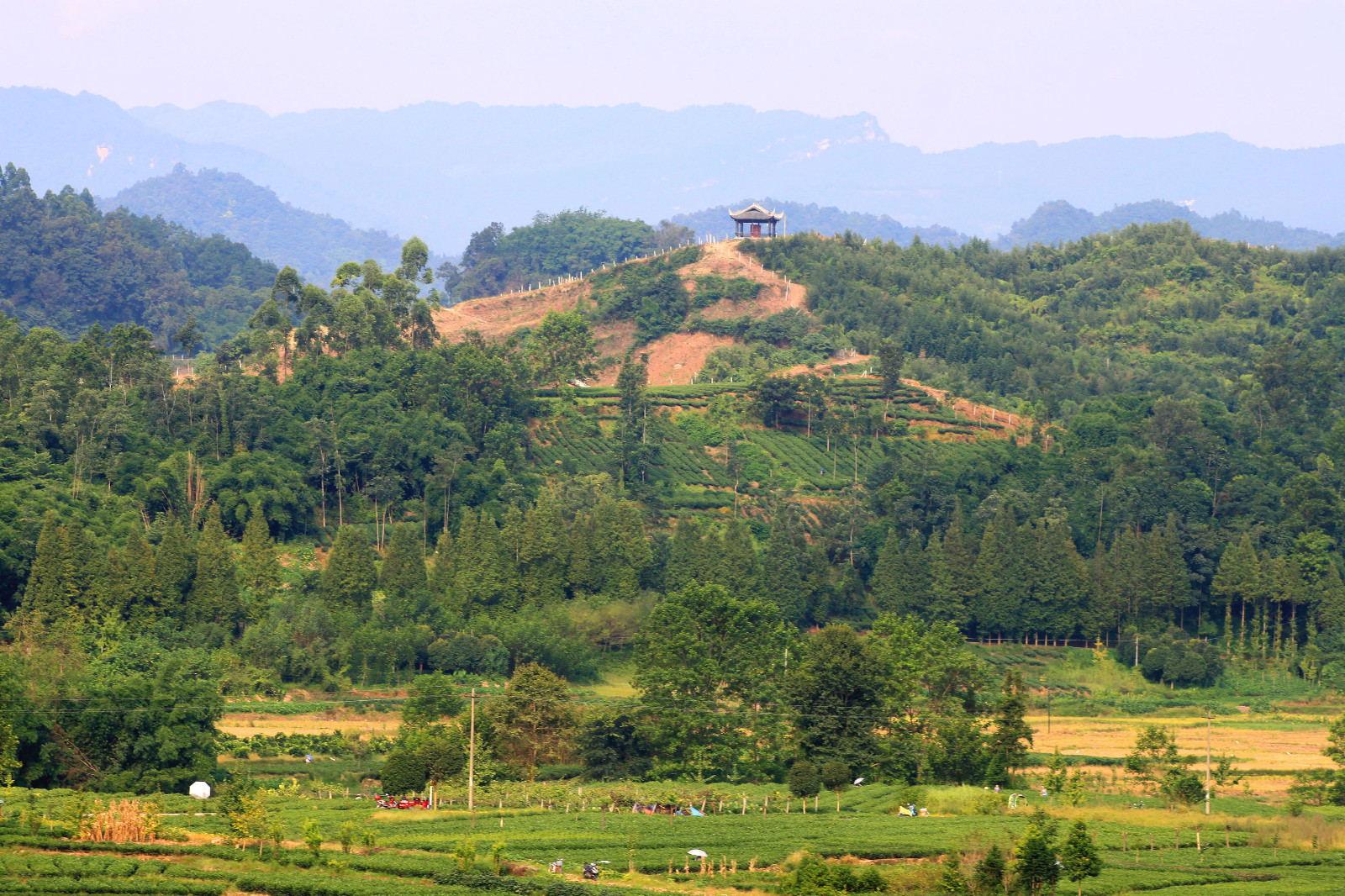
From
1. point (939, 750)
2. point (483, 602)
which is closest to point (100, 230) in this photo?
point (483, 602)

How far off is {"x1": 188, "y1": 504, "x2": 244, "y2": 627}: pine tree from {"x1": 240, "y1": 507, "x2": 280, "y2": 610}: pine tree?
2.45 ft

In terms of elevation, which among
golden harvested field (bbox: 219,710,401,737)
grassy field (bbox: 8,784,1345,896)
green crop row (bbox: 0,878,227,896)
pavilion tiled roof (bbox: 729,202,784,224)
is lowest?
golden harvested field (bbox: 219,710,401,737)

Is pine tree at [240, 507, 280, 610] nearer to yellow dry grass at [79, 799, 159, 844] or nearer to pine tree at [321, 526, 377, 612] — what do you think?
pine tree at [321, 526, 377, 612]

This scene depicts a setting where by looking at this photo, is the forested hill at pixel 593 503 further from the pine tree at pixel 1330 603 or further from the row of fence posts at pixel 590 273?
the row of fence posts at pixel 590 273

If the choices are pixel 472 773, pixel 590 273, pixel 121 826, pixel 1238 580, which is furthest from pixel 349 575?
pixel 590 273

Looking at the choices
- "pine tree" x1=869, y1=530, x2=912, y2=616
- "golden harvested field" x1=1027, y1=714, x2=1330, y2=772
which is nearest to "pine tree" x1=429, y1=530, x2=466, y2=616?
"pine tree" x1=869, y1=530, x2=912, y2=616

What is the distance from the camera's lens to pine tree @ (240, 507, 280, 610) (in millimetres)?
55406

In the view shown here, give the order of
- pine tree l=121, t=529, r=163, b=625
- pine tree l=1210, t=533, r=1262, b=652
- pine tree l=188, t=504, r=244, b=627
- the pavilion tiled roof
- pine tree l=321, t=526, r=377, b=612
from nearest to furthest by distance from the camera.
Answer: pine tree l=121, t=529, r=163, b=625 → pine tree l=188, t=504, r=244, b=627 → pine tree l=321, t=526, r=377, b=612 → pine tree l=1210, t=533, r=1262, b=652 → the pavilion tiled roof

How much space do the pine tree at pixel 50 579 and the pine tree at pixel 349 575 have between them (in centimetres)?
892

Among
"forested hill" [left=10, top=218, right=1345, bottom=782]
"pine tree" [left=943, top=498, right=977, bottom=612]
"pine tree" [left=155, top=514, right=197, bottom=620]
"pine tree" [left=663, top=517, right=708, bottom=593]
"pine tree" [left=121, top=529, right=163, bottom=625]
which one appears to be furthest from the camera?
"pine tree" [left=943, top=498, right=977, bottom=612]

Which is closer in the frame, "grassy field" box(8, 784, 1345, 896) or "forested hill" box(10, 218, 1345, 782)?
"grassy field" box(8, 784, 1345, 896)

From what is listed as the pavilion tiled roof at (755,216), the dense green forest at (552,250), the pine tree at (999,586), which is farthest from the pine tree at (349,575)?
the dense green forest at (552,250)

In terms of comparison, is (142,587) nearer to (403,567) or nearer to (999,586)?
(403,567)

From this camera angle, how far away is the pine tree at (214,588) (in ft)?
176
